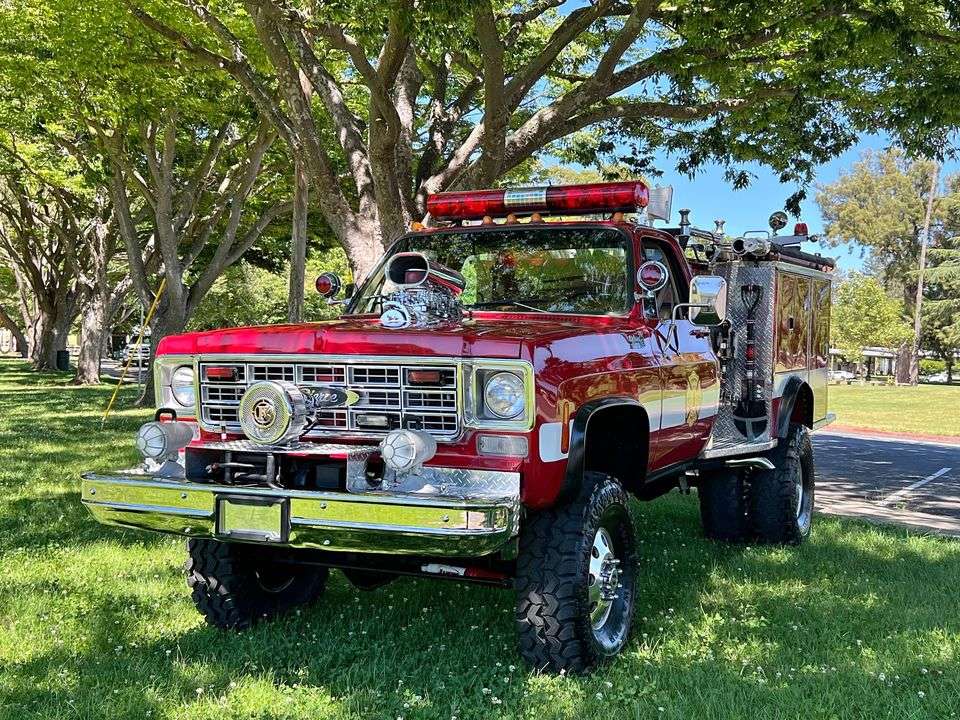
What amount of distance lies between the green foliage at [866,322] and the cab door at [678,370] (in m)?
55.8

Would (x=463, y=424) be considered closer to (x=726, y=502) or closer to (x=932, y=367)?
(x=726, y=502)

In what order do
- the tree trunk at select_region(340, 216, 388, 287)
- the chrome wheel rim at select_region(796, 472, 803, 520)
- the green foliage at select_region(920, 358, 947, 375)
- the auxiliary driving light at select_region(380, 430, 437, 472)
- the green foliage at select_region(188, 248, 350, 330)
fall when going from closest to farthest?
the auxiliary driving light at select_region(380, 430, 437, 472), the chrome wheel rim at select_region(796, 472, 803, 520), the tree trunk at select_region(340, 216, 388, 287), the green foliage at select_region(188, 248, 350, 330), the green foliage at select_region(920, 358, 947, 375)

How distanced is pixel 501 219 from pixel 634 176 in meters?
9.69

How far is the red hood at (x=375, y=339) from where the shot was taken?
14.0 ft

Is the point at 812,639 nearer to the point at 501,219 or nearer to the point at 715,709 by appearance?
the point at 715,709

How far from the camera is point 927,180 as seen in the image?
66.9m

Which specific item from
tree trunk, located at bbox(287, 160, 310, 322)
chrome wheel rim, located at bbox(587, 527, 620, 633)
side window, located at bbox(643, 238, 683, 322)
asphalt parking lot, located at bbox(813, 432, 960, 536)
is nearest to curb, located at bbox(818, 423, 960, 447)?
asphalt parking lot, located at bbox(813, 432, 960, 536)

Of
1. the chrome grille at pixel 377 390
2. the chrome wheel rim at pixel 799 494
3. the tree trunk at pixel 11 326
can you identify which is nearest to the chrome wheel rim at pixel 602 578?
the chrome grille at pixel 377 390

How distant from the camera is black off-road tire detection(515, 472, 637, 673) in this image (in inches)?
175

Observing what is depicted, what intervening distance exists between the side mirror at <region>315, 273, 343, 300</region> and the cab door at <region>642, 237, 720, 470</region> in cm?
188

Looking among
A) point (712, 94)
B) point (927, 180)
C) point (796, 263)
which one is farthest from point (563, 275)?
point (927, 180)

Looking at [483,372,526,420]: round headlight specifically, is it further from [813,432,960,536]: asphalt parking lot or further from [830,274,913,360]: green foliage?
[830,274,913,360]: green foliage

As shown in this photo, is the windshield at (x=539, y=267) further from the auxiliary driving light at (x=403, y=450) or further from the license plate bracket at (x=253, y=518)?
the license plate bracket at (x=253, y=518)

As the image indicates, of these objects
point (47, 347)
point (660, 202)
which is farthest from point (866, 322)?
point (660, 202)
